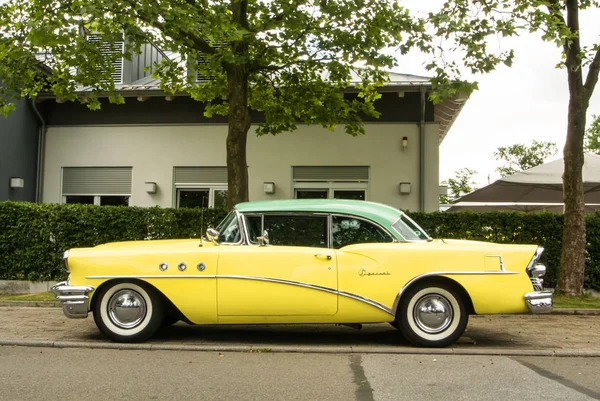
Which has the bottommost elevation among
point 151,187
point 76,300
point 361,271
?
point 76,300

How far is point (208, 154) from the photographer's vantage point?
53.1 ft

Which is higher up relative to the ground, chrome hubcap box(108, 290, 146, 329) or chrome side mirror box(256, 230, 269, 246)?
chrome side mirror box(256, 230, 269, 246)

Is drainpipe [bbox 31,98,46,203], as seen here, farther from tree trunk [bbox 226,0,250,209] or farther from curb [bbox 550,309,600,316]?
curb [bbox 550,309,600,316]

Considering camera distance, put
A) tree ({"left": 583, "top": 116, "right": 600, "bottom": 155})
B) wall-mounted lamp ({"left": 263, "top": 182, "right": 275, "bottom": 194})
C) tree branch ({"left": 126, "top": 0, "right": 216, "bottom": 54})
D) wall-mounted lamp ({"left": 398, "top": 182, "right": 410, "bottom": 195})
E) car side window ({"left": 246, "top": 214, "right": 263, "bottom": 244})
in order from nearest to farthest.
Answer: car side window ({"left": 246, "top": 214, "right": 263, "bottom": 244}), tree branch ({"left": 126, "top": 0, "right": 216, "bottom": 54}), wall-mounted lamp ({"left": 398, "top": 182, "right": 410, "bottom": 195}), wall-mounted lamp ({"left": 263, "top": 182, "right": 275, "bottom": 194}), tree ({"left": 583, "top": 116, "right": 600, "bottom": 155})

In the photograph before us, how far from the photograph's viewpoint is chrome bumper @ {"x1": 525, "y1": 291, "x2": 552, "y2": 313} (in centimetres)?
653

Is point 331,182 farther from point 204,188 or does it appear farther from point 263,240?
point 263,240

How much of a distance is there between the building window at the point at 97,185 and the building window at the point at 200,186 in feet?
4.62

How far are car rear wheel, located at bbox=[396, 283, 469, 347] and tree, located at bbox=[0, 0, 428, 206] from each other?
4754 mm

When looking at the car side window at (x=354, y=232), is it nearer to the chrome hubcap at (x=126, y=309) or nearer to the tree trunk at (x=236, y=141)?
the chrome hubcap at (x=126, y=309)

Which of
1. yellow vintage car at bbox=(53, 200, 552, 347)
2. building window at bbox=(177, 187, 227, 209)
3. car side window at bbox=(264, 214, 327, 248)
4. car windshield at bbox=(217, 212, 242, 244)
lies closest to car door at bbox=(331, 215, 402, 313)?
yellow vintage car at bbox=(53, 200, 552, 347)

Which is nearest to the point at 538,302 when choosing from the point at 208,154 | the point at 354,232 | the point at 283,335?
the point at 354,232

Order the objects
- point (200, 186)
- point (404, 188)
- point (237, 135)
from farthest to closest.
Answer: point (200, 186) < point (404, 188) < point (237, 135)

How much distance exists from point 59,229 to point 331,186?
6926mm

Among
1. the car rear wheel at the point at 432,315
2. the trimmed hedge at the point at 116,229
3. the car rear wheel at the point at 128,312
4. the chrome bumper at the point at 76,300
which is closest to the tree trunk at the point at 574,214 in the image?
the trimmed hedge at the point at 116,229
